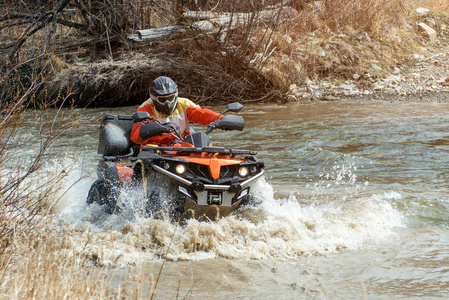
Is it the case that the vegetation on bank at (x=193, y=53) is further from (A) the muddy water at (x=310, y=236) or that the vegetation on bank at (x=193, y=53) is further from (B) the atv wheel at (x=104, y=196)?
(B) the atv wheel at (x=104, y=196)

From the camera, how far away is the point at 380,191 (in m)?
7.71

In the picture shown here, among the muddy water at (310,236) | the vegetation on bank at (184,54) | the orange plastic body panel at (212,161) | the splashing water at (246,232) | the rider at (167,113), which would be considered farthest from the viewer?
the vegetation on bank at (184,54)

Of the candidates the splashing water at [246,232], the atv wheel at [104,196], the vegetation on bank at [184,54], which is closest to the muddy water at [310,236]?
the splashing water at [246,232]

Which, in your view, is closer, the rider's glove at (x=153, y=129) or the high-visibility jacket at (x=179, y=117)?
the rider's glove at (x=153, y=129)

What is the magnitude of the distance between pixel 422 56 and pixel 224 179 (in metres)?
15.7

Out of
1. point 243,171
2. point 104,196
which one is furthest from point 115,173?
point 243,171

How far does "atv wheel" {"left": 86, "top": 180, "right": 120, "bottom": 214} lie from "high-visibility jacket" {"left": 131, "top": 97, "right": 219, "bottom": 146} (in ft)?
2.04

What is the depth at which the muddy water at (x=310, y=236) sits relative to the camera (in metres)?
4.45

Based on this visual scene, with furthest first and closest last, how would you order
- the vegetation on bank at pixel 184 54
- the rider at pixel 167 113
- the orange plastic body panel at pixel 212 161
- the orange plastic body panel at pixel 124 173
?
the vegetation on bank at pixel 184 54
the rider at pixel 167 113
the orange plastic body panel at pixel 124 173
the orange plastic body panel at pixel 212 161

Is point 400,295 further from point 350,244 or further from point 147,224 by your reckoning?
point 147,224

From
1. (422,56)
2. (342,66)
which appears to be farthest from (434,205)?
(422,56)

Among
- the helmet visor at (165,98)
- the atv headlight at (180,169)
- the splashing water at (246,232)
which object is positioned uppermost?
the helmet visor at (165,98)

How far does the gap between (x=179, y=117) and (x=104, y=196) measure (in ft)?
4.26

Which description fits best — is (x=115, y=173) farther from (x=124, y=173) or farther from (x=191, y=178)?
(x=191, y=178)
